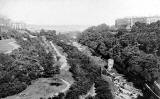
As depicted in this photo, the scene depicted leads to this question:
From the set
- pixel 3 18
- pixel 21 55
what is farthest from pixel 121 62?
pixel 3 18

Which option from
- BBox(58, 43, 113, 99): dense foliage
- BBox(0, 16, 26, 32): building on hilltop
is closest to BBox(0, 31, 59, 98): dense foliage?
BBox(58, 43, 113, 99): dense foliage

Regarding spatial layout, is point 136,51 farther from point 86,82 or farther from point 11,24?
point 11,24

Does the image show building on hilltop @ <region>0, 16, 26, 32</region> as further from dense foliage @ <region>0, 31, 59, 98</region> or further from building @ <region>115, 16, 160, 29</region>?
dense foliage @ <region>0, 31, 59, 98</region>

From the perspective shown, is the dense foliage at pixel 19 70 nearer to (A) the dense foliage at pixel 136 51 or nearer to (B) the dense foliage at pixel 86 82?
(B) the dense foliage at pixel 86 82

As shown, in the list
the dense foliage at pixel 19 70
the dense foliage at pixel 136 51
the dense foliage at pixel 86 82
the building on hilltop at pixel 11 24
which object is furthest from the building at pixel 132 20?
the dense foliage at pixel 19 70

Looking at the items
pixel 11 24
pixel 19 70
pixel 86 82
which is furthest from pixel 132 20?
pixel 19 70

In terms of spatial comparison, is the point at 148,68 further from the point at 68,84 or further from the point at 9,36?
the point at 9,36

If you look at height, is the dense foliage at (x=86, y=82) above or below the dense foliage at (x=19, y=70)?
below

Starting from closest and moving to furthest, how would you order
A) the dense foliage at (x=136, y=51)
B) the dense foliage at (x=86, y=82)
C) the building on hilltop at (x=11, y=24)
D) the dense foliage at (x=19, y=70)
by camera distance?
the dense foliage at (x=19, y=70)
the dense foliage at (x=86, y=82)
the dense foliage at (x=136, y=51)
the building on hilltop at (x=11, y=24)

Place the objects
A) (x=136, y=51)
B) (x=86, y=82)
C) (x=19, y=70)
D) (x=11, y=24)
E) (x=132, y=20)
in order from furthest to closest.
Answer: (x=11, y=24)
(x=132, y=20)
(x=136, y=51)
(x=86, y=82)
(x=19, y=70)
